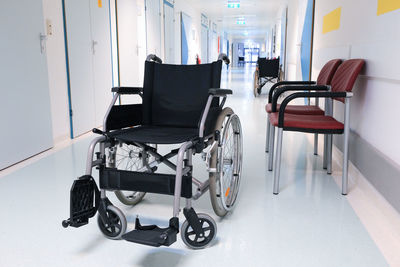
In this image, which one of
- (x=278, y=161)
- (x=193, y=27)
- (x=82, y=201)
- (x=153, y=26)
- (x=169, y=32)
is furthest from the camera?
(x=193, y=27)

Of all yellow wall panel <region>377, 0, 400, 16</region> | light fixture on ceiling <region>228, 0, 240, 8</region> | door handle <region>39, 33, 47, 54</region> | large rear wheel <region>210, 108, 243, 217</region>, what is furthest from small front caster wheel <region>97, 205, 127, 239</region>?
light fixture on ceiling <region>228, 0, 240, 8</region>

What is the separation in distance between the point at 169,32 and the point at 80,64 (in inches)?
204

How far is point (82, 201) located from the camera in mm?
1598

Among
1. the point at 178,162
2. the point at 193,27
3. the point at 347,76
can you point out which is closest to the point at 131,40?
the point at 347,76

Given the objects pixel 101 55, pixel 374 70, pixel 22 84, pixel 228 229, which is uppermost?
pixel 101 55

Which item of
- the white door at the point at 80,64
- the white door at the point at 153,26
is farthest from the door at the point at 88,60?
the white door at the point at 153,26

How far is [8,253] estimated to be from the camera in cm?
162

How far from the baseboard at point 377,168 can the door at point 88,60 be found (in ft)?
9.75

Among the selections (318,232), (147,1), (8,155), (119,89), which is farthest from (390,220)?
(147,1)

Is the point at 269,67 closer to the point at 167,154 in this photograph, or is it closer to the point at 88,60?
the point at 88,60

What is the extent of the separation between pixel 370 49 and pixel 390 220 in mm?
1130

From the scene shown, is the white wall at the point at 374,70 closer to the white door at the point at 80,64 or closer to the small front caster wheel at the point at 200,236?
the small front caster wheel at the point at 200,236

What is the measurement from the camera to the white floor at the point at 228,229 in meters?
1.57

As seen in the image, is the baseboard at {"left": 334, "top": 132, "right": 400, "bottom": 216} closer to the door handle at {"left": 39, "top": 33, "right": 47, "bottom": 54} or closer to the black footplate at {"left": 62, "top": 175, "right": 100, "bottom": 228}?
the black footplate at {"left": 62, "top": 175, "right": 100, "bottom": 228}
